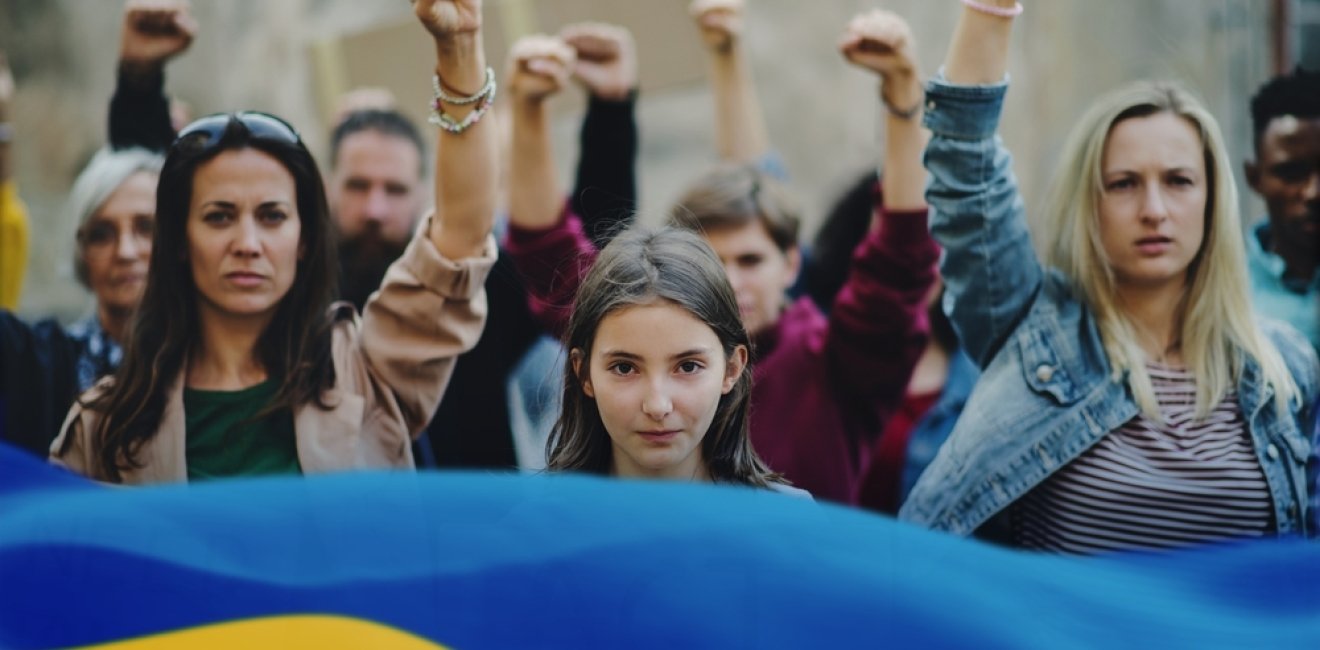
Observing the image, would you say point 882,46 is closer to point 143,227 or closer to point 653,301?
point 653,301

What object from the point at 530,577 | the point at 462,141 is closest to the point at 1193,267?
the point at 462,141

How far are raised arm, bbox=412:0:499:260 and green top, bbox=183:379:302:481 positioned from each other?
14.4 inches

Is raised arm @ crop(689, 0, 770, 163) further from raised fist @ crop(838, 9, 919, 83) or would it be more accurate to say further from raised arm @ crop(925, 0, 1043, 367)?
raised arm @ crop(925, 0, 1043, 367)

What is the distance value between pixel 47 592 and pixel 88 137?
6.22 ft

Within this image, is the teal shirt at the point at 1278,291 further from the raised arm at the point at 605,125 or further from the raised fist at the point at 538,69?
the raised fist at the point at 538,69

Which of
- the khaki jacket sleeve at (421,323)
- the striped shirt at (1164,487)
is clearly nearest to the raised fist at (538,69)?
the khaki jacket sleeve at (421,323)

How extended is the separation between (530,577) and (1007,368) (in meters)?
1.08

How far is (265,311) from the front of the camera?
2.43 m

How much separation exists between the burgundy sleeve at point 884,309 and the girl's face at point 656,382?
75cm

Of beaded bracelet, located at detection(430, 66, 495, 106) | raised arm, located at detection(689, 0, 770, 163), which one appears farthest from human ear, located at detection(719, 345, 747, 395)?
raised arm, located at detection(689, 0, 770, 163)

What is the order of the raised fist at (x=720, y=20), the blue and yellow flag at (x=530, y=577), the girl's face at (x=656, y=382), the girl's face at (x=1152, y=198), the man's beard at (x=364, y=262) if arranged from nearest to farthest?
the blue and yellow flag at (x=530, y=577) → the girl's face at (x=656, y=382) → the girl's face at (x=1152, y=198) → the man's beard at (x=364, y=262) → the raised fist at (x=720, y=20)

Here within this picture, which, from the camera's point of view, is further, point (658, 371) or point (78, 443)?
point (78, 443)

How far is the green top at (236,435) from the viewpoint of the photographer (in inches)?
92.4

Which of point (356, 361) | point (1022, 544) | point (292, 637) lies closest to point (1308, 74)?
point (1022, 544)
